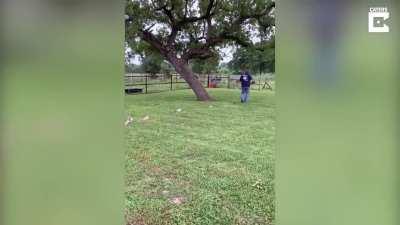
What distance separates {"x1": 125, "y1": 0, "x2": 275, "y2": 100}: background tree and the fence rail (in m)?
0.09

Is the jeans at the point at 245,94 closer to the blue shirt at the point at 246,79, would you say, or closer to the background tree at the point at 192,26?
the blue shirt at the point at 246,79

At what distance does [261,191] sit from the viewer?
2.37m

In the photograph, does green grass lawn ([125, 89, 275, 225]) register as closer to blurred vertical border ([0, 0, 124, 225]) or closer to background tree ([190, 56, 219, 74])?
background tree ([190, 56, 219, 74])

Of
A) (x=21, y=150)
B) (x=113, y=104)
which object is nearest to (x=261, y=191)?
(x=113, y=104)

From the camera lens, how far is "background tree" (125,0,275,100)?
356cm

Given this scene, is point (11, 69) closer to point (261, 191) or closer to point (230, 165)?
point (261, 191)

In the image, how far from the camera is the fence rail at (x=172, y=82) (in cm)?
277

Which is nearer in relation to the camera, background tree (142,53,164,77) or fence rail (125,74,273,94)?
fence rail (125,74,273,94)

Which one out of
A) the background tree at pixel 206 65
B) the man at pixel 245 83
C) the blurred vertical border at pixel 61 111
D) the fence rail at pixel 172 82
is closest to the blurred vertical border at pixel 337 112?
the blurred vertical border at pixel 61 111

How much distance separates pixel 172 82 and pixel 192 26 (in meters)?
0.93

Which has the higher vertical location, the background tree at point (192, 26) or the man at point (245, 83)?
the background tree at point (192, 26)

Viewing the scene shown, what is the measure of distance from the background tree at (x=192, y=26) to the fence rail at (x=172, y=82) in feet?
0.29

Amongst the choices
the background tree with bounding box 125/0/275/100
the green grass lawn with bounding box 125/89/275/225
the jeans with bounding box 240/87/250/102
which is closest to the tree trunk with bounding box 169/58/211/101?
the background tree with bounding box 125/0/275/100

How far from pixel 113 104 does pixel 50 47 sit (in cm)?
29
